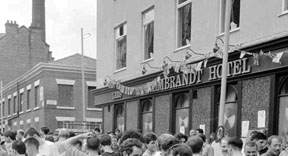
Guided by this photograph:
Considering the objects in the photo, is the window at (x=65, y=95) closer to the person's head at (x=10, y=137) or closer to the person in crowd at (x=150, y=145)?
the person's head at (x=10, y=137)

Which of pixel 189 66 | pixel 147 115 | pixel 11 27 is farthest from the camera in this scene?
pixel 11 27

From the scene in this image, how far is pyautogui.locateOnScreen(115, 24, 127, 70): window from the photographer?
1630cm

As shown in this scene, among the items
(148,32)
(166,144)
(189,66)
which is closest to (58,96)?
(148,32)

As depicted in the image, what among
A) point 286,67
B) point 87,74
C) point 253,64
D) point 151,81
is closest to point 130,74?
Answer: point 151,81

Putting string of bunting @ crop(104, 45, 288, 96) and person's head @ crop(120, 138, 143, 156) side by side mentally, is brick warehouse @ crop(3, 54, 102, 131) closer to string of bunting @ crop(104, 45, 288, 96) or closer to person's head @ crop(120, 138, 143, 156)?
string of bunting @ crop(104, 45, 288, 96)

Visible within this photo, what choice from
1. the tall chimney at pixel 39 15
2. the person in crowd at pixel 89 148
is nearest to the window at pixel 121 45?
the person in crowd at pixel 89 148

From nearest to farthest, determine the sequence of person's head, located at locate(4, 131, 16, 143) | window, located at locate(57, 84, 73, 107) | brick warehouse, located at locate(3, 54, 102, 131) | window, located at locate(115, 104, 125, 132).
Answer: person's head, located at locate(4, 131, 16, 143), window, located at locate(115, 104, 125, 132), brick warehouse, located at locate(3, 54, 102, 131), window, located at locate(57, 84, 73, 107)

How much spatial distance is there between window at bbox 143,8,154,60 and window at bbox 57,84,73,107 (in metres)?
12.8

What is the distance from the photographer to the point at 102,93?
18047mm

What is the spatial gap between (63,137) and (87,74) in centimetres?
2116

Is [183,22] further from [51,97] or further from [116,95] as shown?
[51,97]

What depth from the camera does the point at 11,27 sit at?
3556 cm

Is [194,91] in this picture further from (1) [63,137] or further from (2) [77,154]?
(2) [77,154]

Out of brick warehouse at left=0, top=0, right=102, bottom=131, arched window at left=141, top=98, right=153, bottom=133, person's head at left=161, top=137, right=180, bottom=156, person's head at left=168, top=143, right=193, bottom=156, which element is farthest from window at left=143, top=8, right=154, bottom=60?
brick warehouse at left=0, top=0, right=102, bottom=131
